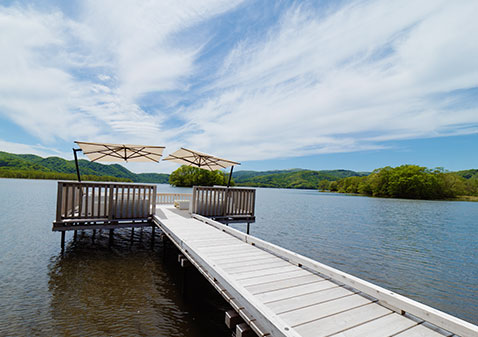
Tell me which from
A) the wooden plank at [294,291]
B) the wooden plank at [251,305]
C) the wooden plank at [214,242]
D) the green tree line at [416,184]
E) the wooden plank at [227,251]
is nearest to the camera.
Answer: the wooden plank at [251,305]

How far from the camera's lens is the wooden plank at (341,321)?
254 cm

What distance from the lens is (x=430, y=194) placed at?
73000 millimetres

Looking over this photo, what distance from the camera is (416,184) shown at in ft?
240

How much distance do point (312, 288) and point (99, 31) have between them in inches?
518

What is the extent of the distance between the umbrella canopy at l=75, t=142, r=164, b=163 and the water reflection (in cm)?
397

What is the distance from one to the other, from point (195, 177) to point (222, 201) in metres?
86.1

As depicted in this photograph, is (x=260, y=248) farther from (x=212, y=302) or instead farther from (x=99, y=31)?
(x=99, y=31)

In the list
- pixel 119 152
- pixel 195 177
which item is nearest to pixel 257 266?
pixel 119 152

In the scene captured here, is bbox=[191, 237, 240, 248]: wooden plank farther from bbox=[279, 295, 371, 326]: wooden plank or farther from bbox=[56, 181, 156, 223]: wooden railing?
bbox=[56, 181, 156, 223]: wooden railing

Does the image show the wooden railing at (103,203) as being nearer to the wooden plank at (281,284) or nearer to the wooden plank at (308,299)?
the wooden plank at (281,284)

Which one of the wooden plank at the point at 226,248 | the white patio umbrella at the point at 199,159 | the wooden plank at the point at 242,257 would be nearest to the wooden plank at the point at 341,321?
the wooden plank at the point at 242,257

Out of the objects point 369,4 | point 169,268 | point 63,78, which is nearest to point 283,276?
point 169,268

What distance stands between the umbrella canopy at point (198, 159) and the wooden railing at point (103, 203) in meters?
2.54

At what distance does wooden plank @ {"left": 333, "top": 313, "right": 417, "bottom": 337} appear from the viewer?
8.34 ft
